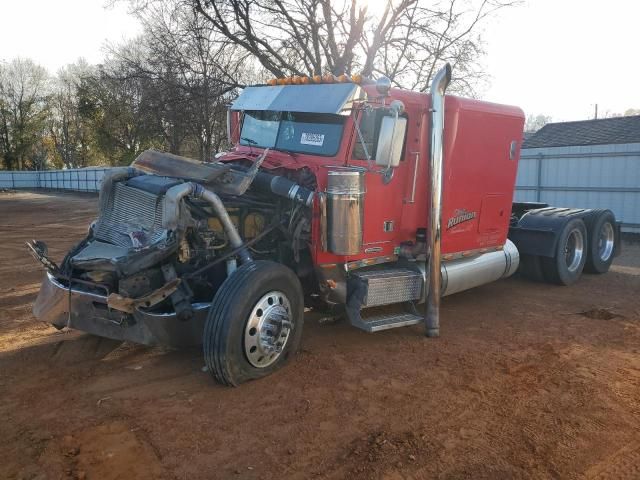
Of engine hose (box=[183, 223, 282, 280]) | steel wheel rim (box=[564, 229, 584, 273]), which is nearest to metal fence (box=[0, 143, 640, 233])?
steel wheel rim (box=[564, 229, 584, 273])

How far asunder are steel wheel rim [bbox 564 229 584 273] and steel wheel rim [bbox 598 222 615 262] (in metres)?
→ 0.82

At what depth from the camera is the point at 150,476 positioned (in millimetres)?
3285

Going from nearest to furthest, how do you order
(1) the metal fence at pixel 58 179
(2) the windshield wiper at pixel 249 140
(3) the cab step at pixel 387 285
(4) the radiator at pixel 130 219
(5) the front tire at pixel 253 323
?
(5) the front tire at pixel 253 323 < (4) the radiator at pixel 130 219 < (3) the cab step at pixel 387 285 < (2) the windshield wiper at pixel 249 140 < (1) the metal fence at pixel 58 179

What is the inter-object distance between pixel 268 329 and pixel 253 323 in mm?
187

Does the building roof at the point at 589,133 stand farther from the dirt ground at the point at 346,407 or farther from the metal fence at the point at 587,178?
the dirt ground at the point at 346,407

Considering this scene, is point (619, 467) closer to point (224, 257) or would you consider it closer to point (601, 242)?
point (224, 257)

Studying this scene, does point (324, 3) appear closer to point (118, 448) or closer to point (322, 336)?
point (322, 336)

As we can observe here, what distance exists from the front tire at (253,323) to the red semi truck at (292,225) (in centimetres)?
1

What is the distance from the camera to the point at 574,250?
29.8 ft

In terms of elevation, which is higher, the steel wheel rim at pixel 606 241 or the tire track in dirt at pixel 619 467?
the steel wheel rim at pixel 606 241

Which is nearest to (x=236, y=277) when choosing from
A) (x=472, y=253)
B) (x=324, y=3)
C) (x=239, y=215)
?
(x=239, y=215)

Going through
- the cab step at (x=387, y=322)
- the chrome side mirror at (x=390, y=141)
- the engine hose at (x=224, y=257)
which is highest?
the chrome side mirror at (x=390, y=141)

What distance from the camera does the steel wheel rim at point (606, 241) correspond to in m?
9.62

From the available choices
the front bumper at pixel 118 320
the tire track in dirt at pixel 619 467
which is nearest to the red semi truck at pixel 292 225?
the front bumper at pixel 118 320
